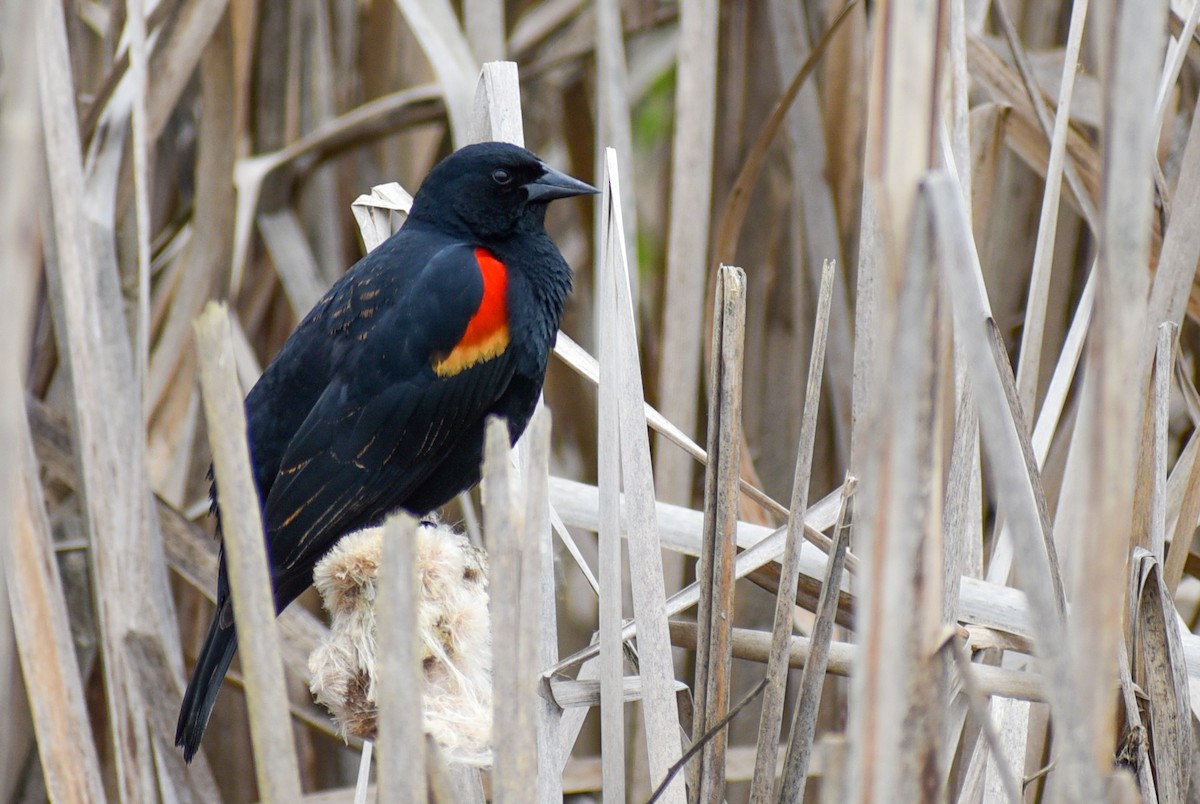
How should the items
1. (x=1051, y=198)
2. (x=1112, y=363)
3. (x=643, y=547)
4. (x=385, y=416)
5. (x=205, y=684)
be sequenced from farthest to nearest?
(x=385, y=416) < (x=205, y=684) < (x=1051, y=198) < (x=643, y=547) < (x=1112, y=363)

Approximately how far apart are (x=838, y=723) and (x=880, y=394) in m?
1.63

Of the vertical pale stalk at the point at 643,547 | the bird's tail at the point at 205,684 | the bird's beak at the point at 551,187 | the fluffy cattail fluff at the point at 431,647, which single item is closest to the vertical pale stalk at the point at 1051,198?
the vertical pale stalk at the point at 643,547

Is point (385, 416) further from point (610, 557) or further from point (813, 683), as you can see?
point (813, 683)

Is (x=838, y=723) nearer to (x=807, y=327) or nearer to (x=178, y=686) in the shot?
(x=807, y=327)

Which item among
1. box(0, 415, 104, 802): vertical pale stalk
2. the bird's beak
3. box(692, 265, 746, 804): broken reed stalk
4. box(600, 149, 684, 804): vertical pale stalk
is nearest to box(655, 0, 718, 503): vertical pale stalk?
the bird's beak

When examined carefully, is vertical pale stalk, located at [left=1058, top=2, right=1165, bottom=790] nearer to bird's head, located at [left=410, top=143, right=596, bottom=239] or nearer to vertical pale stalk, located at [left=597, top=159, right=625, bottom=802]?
vertical pale stalk, located at [left=597, top=159, right=625, bottom=802]

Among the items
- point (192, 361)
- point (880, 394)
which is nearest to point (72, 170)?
point (192, 361)

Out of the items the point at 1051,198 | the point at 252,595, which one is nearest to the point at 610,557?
the point at 252,595

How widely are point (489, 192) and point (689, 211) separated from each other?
38cm

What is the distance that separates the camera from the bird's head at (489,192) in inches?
81.2

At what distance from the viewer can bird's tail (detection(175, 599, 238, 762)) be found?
1.69 metres

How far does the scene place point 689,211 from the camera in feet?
6.91

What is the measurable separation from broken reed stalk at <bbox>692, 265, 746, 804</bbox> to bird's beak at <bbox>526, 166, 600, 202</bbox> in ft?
2.75

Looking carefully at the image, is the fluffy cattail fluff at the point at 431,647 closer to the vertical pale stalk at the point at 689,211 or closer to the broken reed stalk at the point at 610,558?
the broken reed stalk at the point at 610,558
